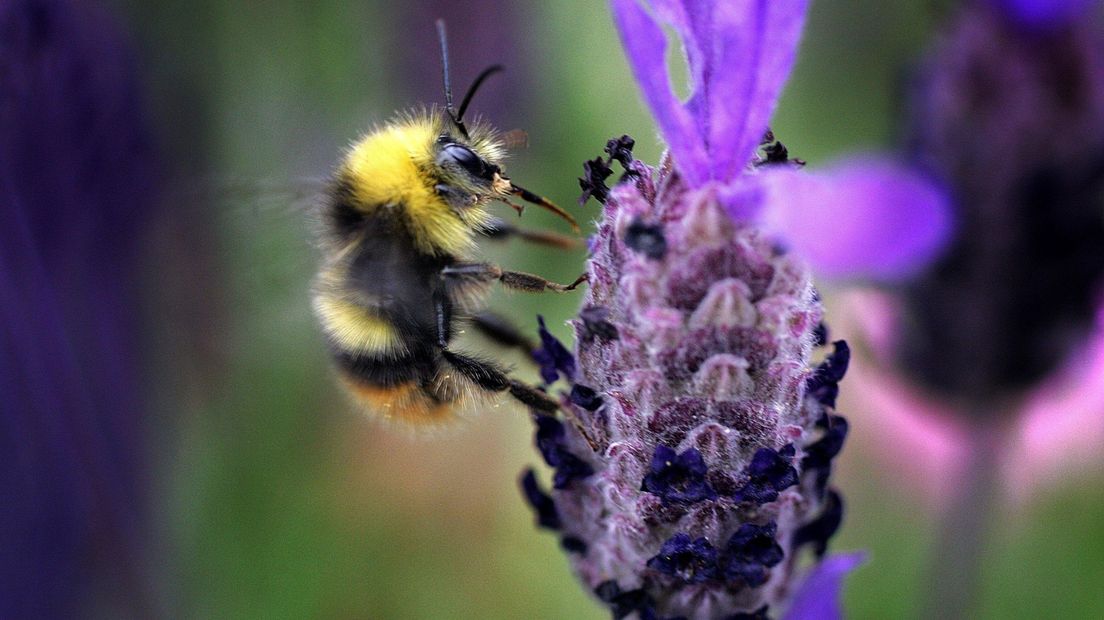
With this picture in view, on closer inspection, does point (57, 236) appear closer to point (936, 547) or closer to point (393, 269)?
point (393, 269)

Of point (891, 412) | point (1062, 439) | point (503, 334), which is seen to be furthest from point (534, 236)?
point (1062, 439)

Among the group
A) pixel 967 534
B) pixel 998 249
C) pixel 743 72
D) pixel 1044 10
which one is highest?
pixel 1044 10

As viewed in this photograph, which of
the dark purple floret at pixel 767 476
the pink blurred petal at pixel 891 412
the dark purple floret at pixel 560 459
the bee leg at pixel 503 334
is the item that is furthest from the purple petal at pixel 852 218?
the pink blurred petal at pixel 891 412

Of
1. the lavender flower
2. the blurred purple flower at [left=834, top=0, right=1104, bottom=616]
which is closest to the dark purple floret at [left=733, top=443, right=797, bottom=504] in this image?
the lavender flower

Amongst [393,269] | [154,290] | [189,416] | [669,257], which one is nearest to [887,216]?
[669,257]

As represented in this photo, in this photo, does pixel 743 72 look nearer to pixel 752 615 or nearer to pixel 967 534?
pixel 752 615

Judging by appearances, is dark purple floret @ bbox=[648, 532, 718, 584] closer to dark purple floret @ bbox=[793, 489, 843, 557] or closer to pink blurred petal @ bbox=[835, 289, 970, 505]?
dark purple floret @ bbox=[793, 489, 843, 557]
